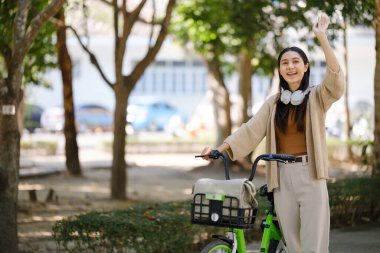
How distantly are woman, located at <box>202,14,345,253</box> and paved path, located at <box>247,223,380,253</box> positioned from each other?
2449 millimetres

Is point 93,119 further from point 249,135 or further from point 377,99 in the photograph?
point 249,135

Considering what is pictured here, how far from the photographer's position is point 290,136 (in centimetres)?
552

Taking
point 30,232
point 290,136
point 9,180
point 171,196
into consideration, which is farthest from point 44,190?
point 290,136

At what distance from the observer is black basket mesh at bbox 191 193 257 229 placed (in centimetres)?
497

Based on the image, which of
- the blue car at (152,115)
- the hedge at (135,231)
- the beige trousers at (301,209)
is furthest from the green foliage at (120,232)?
the blue car at (152,115)

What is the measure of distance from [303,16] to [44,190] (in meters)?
6.39

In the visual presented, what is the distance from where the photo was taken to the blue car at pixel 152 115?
136 feet

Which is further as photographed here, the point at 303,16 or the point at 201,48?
the point at 201,48

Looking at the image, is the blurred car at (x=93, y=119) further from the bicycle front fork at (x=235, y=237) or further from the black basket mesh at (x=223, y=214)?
the black basket mesh at (x=223, y=214)

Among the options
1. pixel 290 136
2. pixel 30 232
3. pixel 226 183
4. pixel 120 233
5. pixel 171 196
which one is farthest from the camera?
pixel 171 196

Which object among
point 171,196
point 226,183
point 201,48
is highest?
point 201,48

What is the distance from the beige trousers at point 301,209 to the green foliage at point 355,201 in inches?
155

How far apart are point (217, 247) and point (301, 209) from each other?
26.0 inches

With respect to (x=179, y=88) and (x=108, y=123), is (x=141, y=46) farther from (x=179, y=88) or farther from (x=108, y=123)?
(x=108, y=123)
